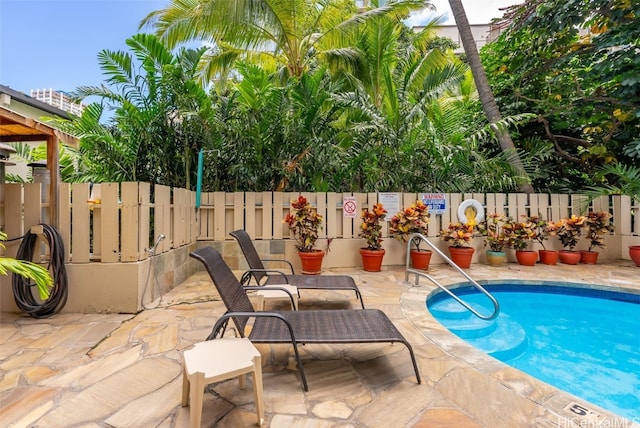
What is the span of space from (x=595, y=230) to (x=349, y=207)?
483 cm

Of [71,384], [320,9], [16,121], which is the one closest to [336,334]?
[71,384]

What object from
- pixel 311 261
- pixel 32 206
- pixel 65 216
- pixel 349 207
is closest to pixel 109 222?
Answer: pixel 65 216

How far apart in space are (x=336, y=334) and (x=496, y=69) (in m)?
9.00

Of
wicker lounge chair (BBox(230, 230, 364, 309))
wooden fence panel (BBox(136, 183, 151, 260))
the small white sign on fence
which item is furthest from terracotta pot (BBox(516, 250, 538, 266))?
wooden fence panel (BBox(136, 183, 151, 260))

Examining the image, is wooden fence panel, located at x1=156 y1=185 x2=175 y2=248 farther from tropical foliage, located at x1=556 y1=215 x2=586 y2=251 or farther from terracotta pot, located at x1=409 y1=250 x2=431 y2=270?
tropical foliage, located at x1=556 y1=215 x2=586 y2=251

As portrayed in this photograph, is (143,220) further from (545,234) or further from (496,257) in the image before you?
(545,234)

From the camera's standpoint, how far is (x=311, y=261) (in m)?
5.02

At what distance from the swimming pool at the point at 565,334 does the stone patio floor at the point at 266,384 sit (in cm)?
85

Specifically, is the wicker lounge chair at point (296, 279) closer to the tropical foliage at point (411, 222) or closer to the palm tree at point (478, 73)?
the tropical foliage at point (411, 222)

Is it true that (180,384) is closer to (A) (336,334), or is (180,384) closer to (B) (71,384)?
(B) (71,384)

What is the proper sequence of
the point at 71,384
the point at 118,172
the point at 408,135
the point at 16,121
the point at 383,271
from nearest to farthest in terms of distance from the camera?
the point at 71,384
the point at 16,121
the point at 118,172
the point at 383,271
the point at 408,135

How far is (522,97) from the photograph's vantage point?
7625 mm

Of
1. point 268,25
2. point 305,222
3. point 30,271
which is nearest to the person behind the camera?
point 30,271

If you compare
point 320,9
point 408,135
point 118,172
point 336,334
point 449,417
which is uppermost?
point 320,9
